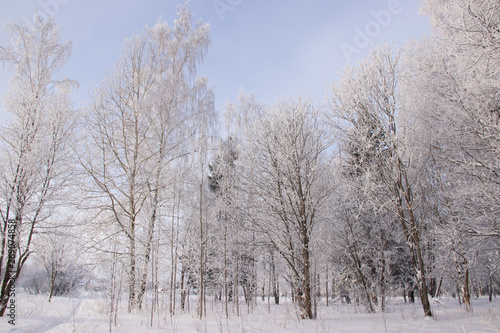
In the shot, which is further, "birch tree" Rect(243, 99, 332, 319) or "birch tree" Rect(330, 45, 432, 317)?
"birch tree" Rect(243, 99, 332, 319)

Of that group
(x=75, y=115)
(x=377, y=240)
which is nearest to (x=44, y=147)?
(x=75, y=115)

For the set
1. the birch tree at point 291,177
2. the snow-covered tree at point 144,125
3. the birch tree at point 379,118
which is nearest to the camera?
the birch tree at point 379,118

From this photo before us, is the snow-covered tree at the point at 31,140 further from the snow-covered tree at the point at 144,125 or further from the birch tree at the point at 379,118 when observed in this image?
the birch tree at the point at 379,118

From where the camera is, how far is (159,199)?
1098 centimetres

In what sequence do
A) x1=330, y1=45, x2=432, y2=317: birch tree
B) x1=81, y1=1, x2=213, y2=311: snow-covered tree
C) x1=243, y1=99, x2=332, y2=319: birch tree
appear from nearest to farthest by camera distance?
x1=330, y1=45, x2=432, y2=317: birch tree
x1=243, y1=99, x2=332, y2=319: birch tree
x1=81, y1=1, x2=213, y2=311: snow-covered tree

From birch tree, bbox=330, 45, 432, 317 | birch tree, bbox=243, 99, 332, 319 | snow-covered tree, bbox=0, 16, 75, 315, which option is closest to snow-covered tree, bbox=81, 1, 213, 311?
snow-covered tree, bbox=0, 16, 75, 315

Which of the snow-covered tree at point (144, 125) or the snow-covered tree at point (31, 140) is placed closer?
the snow-covered tree at point (31, 140)

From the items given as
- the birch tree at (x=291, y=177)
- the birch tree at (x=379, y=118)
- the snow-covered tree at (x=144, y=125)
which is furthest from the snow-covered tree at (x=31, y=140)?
the birch tree at (x=379, y=118)

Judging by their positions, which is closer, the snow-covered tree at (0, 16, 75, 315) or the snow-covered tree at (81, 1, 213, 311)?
the snow-covered tree at (0, 16, 75, 315)

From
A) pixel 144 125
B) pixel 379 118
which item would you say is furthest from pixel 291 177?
pixel 144 125

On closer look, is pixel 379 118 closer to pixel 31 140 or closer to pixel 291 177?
pixel 291 177

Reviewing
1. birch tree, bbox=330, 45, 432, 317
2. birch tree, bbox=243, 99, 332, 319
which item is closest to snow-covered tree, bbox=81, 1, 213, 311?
birch tree, bbox=243, 99, 332, 319

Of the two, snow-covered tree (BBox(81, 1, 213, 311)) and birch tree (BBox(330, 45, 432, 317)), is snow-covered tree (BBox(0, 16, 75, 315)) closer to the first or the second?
snow-covered tree (BBox(81, 1, 213, 311))

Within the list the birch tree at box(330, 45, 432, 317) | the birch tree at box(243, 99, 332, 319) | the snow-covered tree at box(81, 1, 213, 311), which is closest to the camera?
the birch tree at box(330, 45, 432, 317)
